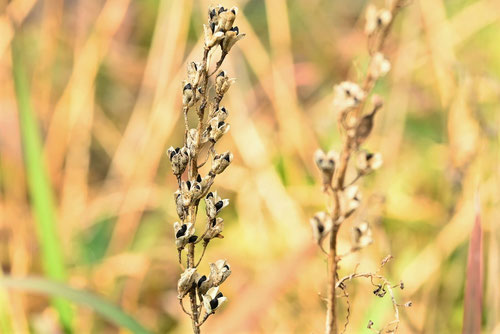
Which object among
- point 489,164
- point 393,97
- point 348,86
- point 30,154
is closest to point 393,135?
point 393,97

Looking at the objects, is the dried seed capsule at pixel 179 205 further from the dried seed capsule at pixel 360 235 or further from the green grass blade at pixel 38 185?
the green grass blade at pixel 38 185

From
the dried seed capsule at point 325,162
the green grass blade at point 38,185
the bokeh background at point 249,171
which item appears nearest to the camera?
the dried seed capsule at point 325,162

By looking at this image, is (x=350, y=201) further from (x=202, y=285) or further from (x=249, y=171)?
(x=249, y=171)

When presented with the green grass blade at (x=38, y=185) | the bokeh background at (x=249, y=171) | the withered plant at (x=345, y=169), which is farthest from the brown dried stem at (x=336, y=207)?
the green grass blade at (x=38, y=185)

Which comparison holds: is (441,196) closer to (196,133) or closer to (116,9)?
(116,9)

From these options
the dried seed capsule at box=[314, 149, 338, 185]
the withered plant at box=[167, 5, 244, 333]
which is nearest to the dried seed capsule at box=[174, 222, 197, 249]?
the withered plant at box=[167, 5, 244, 333]

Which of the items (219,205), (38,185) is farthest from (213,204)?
(38,185)

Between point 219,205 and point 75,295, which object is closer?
point 219,205

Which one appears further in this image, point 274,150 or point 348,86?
point 274,150
